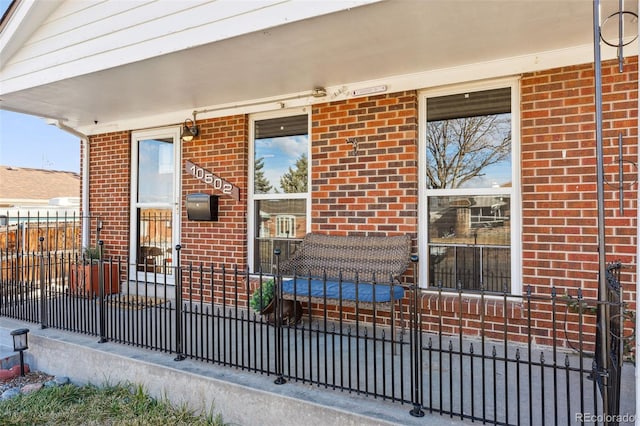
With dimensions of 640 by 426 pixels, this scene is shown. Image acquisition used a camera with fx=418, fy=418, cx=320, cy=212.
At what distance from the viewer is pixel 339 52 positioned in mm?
3531

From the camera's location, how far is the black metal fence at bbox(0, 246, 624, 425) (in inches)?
98.0

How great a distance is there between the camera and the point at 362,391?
2.72m

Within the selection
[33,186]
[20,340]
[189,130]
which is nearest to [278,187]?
[189,130]

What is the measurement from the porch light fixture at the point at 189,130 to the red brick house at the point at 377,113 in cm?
4

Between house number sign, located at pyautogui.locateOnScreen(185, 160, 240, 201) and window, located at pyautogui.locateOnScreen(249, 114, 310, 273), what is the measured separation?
Result: 225mm

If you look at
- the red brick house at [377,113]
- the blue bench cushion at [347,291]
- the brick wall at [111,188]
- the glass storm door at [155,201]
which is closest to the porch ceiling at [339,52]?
the red brick house at [377,113]

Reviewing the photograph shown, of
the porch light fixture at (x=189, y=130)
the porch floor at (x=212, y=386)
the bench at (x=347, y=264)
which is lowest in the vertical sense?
the porch floor at (x=212, y=386)

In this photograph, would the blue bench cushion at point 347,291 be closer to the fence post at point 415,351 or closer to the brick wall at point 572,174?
the fence post at point 415,351

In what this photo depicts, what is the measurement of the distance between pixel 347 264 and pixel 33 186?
18.4 meters

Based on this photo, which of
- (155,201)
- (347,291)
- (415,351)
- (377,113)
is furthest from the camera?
(155,201)

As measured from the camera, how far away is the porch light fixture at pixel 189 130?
216 inches

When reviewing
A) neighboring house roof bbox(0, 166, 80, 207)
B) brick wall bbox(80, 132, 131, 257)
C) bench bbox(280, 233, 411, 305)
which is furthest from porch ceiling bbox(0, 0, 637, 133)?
neighboring house roof bbox(0, 166, 80, 207)

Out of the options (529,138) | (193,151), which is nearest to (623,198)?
(529,138)

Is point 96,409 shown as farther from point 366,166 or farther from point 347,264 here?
point 366,166
